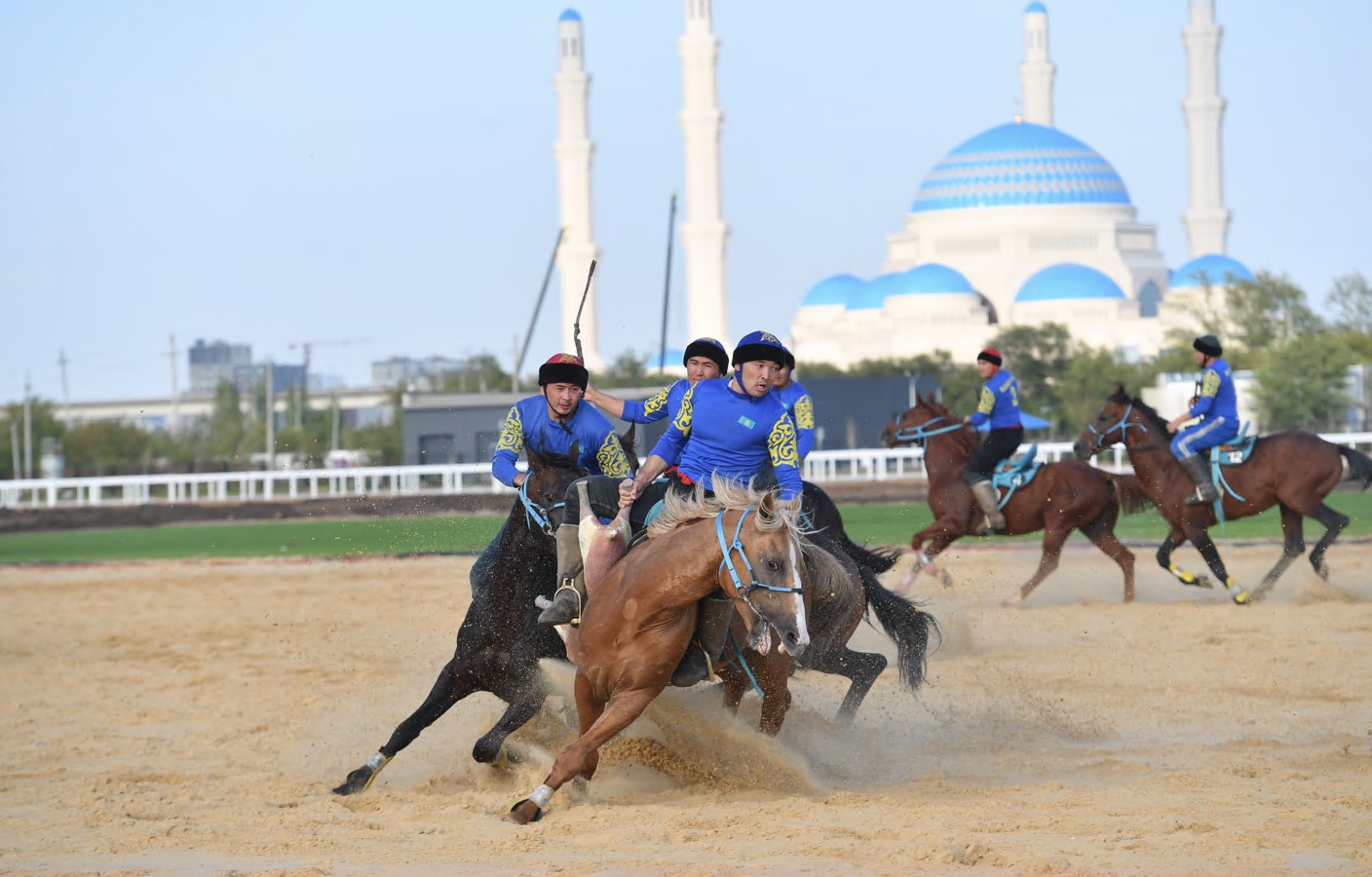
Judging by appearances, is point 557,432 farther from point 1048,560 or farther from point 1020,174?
point 1020,174

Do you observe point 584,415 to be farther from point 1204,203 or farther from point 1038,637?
point 1204,203

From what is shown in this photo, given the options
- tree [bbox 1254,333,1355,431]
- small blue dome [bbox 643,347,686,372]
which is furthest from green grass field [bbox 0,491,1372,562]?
small blue dome [bbox 643,347,686,372]

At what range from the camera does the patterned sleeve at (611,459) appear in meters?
9.10

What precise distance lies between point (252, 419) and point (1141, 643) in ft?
252

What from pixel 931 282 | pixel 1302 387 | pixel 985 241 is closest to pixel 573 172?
pixel 931 282

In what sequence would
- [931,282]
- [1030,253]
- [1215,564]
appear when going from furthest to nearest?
[1030,253] → [931,282] → [1215,564]

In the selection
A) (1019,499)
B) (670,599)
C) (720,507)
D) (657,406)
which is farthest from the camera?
(1019,499)

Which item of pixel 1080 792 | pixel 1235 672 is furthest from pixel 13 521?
pixel 1080 792

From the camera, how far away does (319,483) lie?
4391cm

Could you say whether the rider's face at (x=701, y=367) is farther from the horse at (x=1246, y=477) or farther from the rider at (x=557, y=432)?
the horse at (x=1246, y=477)

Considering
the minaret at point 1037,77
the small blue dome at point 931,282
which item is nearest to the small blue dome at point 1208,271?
the small blue dome at point 931,282

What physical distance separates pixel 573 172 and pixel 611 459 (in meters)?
85.6

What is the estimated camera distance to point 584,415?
29.9ft

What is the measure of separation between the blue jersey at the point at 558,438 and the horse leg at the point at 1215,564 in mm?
8428
